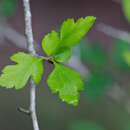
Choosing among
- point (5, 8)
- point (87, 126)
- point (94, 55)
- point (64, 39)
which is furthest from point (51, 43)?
point (87, 126)

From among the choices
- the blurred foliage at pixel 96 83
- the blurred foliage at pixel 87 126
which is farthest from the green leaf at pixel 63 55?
the blurred foliage at pixel 87 126

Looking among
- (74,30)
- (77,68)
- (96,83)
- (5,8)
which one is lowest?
(74,30)

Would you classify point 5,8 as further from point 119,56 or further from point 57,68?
point 57,68

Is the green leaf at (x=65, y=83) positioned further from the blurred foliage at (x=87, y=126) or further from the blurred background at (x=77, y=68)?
the blurred foliage at (x=87, y=126)

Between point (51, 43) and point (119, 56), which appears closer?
point (51, 43)

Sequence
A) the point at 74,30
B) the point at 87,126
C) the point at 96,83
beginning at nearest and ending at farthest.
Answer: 1. the point at 74,30
2. the point at 96,83
3. the point at 87,126

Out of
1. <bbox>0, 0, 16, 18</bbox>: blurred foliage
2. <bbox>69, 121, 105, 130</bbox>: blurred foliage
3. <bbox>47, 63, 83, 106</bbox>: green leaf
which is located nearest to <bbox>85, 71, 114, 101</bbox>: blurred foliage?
<bbox>69, 121, 105, 130</bbox>: blurred foliage
